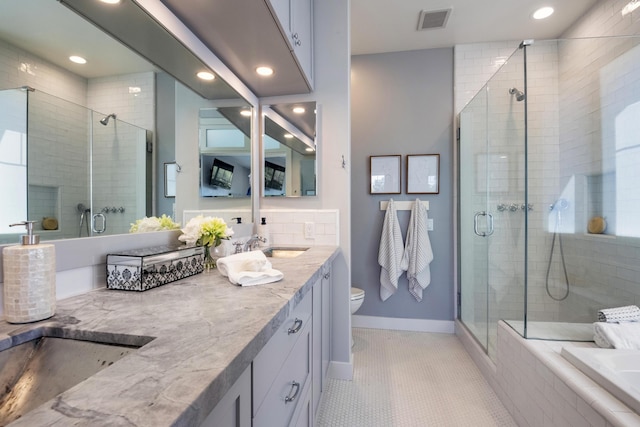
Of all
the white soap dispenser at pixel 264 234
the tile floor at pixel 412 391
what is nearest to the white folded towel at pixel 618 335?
the tile floor at pixel 412 391

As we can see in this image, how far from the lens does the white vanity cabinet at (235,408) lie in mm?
489

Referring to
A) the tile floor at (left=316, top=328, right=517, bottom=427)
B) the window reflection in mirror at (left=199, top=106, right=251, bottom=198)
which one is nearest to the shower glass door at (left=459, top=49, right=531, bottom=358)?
the tile floor at (left=316, top=328, right=517, bottom=427)

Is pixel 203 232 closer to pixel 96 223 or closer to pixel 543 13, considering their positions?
pixel 96 223

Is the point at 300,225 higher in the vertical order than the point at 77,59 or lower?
lower

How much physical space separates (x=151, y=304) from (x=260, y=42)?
1.24 metres

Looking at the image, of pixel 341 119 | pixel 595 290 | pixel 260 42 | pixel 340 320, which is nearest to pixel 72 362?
pixel 260 42

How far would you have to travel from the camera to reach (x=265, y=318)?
66cm

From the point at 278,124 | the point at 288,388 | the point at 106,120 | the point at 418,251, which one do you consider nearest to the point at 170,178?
the point at 106,120

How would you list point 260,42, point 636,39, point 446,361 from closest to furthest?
point 260,42 → point 636,39 → point 446,361

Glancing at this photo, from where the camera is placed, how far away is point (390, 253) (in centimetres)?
278

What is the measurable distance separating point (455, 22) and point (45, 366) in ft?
10.4

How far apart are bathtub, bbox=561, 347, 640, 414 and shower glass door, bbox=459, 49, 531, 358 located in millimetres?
399

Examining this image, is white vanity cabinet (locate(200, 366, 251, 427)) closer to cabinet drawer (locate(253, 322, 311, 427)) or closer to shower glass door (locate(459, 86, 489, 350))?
cabinet drawer (locate(253, 322, 311, 427))

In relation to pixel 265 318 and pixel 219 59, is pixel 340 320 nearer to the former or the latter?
pixel 265 318
